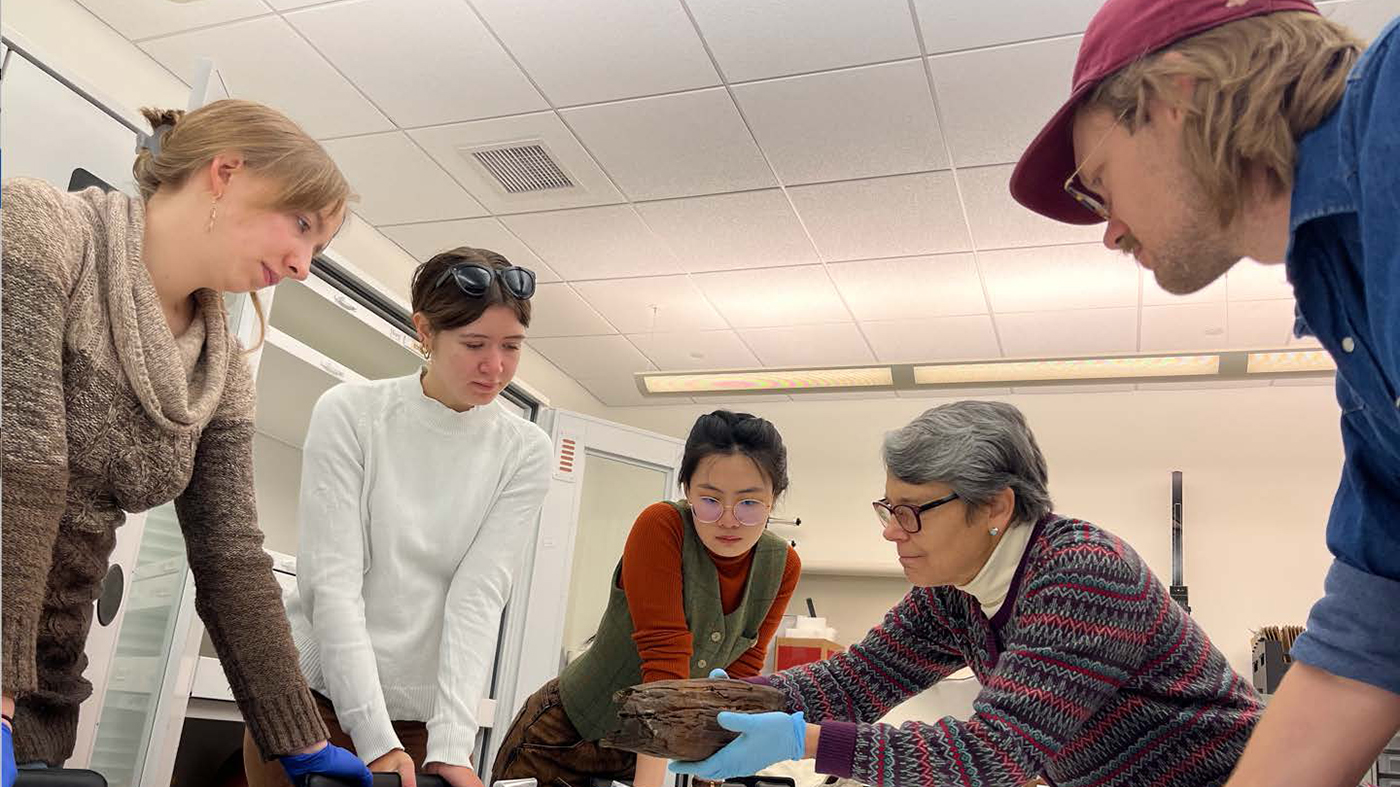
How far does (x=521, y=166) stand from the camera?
4.39m

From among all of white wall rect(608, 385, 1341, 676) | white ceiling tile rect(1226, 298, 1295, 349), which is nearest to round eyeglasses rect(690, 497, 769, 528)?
white ceiling tile rect(1226, 298, 1295, 349)

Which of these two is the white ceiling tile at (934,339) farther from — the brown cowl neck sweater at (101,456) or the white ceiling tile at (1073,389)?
the brown cowl neck sweater at (101,456)

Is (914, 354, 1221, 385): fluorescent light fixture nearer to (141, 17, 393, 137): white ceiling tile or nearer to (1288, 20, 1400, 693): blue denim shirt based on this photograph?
(141, 17, 393, 137): white ceiling tile

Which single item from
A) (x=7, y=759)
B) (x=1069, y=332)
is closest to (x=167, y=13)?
(x=7, y=759)

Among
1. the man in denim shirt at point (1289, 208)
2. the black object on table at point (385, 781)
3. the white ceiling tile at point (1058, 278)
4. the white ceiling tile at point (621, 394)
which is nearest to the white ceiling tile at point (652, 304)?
the white ceiling tile at point (621, 394)

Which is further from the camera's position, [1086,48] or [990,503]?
[990,503]

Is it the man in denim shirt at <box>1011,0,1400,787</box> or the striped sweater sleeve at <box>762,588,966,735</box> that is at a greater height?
the man in denim shirt at <box>1011,0,1400,787</box>

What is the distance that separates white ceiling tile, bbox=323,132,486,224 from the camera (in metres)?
4.36

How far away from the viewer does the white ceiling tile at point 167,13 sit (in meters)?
3.58

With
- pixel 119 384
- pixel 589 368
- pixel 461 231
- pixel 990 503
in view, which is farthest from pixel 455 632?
pixel 589 368

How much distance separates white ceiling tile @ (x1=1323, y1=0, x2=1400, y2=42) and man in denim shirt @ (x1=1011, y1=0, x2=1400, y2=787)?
107 inches

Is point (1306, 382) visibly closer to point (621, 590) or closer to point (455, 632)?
point (621, 590)

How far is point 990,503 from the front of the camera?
1500 millimetres

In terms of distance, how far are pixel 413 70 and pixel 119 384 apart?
3.01 meters
